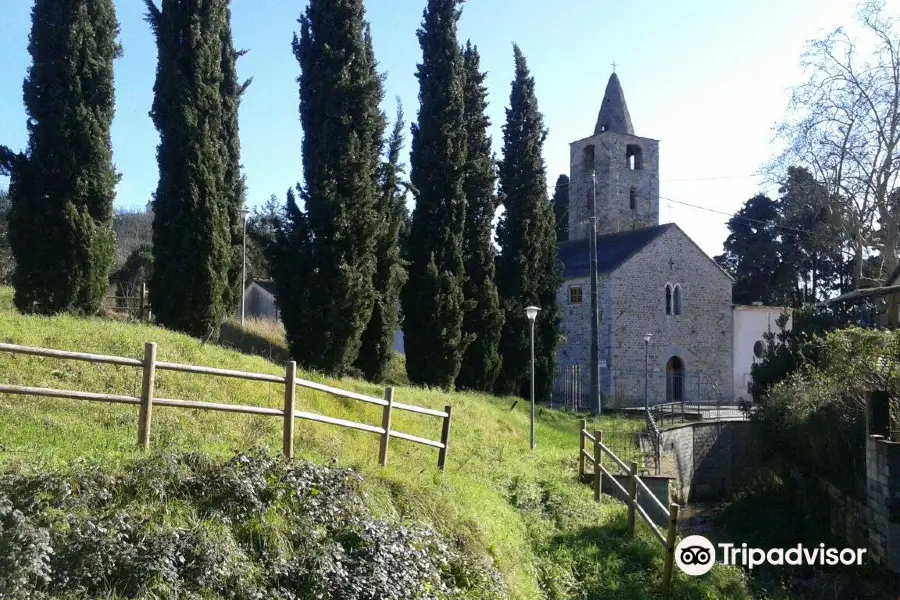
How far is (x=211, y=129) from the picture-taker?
17500mm

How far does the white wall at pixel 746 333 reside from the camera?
3819 centimetres

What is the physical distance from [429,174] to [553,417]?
865 cm

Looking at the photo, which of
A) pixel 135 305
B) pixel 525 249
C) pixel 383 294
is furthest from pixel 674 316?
pixel 135 305

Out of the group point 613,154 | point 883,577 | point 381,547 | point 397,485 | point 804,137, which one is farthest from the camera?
point 613,154

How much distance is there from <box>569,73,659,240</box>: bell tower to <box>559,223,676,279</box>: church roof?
12.8 ft

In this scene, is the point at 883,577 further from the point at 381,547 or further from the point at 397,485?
the point at 381,547

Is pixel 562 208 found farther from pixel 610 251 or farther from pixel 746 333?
pixel 746 333

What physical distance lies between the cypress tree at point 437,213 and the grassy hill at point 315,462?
625cm

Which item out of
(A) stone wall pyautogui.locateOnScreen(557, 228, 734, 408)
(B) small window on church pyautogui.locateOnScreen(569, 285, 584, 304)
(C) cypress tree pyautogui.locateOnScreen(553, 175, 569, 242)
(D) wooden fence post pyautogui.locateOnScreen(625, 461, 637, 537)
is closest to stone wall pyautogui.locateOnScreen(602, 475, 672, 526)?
(D) wooden fence post pyautogui.locateOnScreen(625, 461, 637, 537)

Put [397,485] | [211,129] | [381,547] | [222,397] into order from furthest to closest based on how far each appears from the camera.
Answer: [211,129]
[222,397]
[397,485]
[381,547]

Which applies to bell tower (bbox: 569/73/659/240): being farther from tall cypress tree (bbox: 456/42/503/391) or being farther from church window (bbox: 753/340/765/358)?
tall cypress tree (bbox: 456/42/503/391)

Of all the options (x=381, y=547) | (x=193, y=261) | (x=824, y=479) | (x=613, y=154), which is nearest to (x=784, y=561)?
(x=824, y=479)

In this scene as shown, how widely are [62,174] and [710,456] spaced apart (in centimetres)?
2140

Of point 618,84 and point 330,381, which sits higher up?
point 618,84
